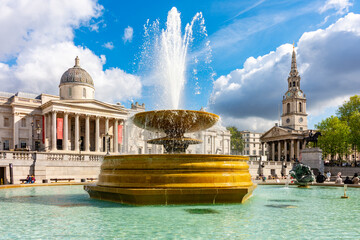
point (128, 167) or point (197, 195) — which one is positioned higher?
point (128, 167)

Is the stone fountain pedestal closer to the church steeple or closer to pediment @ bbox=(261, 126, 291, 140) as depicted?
pediment @ bbox=(261, 126, 291, 140)

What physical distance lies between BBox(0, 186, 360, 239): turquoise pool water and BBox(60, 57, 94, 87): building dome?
154ft

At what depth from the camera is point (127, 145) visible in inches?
2208

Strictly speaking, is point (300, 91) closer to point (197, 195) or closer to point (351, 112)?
point (351, 112)

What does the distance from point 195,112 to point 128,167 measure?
12.9 ft

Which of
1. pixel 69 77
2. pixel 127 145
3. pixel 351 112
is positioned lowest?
pixel 127 145

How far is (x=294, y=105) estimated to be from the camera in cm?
10356

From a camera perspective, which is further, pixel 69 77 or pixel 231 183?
pixel 69 77

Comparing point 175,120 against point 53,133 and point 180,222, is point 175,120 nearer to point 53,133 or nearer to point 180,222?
point 180,222

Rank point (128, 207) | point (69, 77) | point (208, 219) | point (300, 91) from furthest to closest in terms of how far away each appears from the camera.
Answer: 1. point (300, 91)
2. point (69, 77)
3. point (128, 207)
4. point (208, 219)

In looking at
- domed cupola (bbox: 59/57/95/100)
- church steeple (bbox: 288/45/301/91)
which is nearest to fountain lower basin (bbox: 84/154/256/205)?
domed cupola (bbox: 59/57/95/100)

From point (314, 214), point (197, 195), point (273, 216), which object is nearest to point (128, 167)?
point (197, 195)

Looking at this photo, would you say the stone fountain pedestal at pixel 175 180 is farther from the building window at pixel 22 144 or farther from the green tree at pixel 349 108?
the green tree at pixel 349 108

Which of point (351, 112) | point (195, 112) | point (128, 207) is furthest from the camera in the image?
point (351, 112)
